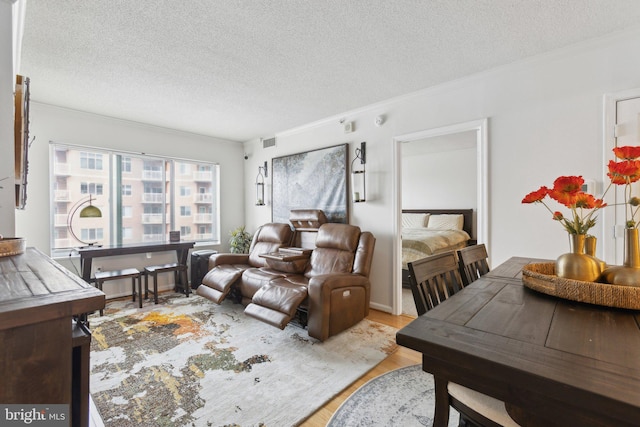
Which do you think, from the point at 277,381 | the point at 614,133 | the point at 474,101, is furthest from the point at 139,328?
the point at 614,133

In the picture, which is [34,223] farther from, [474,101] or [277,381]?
[474,101]

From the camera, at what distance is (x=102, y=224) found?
4020mm

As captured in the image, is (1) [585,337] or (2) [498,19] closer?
(1) [585,337]

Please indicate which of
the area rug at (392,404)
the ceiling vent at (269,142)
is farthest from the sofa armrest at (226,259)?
the area rug at (392,404)

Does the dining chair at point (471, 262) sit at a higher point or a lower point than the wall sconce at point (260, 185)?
lower

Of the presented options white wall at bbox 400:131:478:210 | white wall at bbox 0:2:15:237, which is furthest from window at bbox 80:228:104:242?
white wall at bbox 400:131:478:210

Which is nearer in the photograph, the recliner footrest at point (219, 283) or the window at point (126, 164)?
the recliner footrest at point (219, 283)

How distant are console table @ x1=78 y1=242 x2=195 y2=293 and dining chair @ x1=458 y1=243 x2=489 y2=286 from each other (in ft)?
12.2

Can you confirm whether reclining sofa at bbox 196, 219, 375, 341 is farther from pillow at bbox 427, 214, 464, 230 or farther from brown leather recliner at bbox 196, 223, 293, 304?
pillow at bbox 427, 214, 464, 230

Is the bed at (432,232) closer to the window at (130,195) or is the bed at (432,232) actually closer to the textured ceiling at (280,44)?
the textured ceiling at (280,44)

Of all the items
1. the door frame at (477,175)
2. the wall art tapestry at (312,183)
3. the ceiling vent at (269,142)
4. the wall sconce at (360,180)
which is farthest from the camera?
the ceiling vent at (269,142)

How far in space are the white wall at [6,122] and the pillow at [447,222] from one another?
20.0 feet

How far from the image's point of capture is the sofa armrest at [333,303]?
2604 millimetres

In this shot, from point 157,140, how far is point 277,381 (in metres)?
4.01
